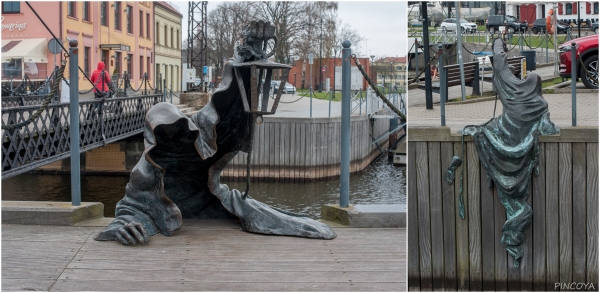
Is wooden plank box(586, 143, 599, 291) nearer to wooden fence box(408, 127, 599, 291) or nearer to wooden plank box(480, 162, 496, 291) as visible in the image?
wooden fence box(408, 127, 599, 291)

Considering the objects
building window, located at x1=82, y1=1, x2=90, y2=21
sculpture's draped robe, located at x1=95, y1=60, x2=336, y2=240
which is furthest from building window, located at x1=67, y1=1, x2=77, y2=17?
sculpture's draped robe, located at x1=95, y1=60, x2=336, y2=240

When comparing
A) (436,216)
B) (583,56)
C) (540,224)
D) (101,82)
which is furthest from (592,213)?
(101,82)

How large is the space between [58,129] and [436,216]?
1094cm

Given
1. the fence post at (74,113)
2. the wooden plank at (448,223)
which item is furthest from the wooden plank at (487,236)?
the fence post at (74,113)

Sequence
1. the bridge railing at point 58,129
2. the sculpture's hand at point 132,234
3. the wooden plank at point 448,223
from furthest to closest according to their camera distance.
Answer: the bridge railing at point 58,129
the wooden plank at point 448,223
the sculpture's hand at point 132,234

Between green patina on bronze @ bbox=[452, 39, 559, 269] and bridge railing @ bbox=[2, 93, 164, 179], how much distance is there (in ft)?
26.4

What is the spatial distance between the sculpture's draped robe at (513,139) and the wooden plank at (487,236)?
3.2 inches

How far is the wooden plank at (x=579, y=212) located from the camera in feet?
19.9

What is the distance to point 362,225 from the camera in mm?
6664

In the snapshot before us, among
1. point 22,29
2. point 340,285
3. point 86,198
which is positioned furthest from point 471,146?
point 22,29

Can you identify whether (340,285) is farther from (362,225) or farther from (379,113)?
(379,113)

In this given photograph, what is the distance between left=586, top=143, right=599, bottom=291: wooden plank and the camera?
6.07 metres

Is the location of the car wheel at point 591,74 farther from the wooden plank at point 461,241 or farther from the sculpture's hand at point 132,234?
the sculpture's hand at point 132,234

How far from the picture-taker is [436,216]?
629 centimetres
